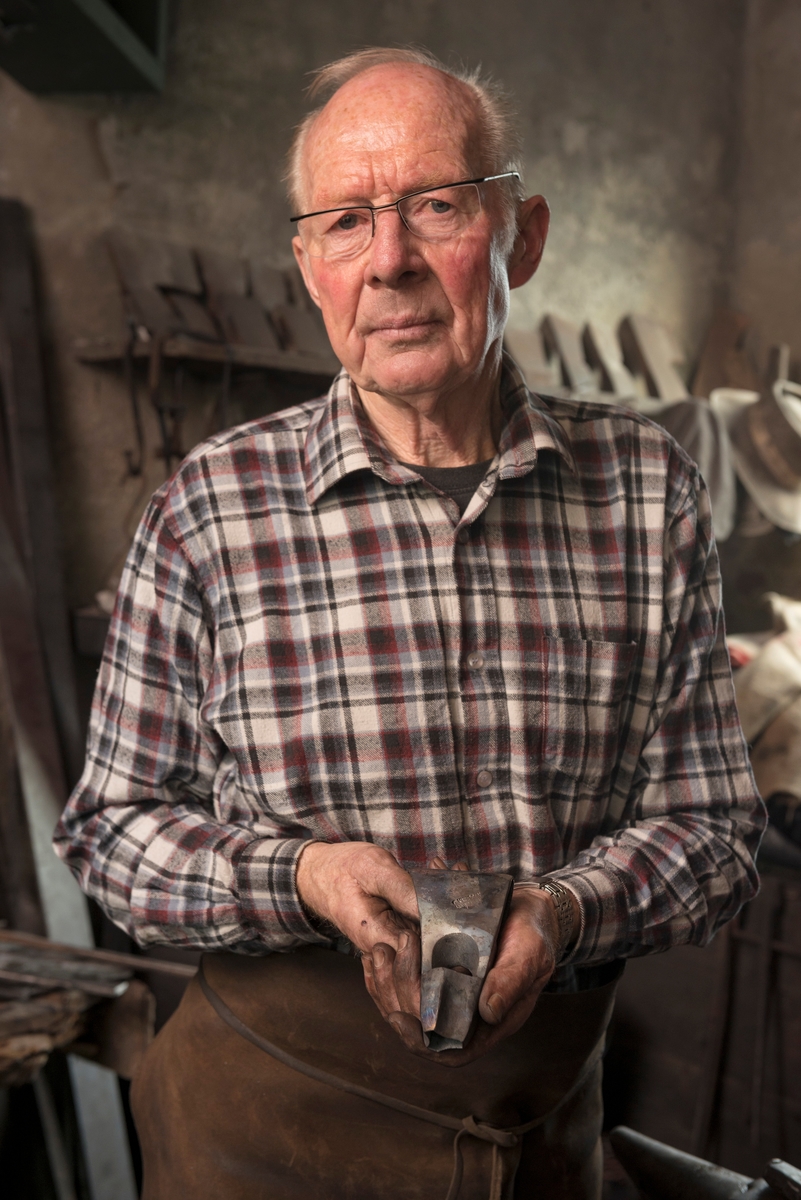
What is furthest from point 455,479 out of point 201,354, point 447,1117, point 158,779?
point 201,354

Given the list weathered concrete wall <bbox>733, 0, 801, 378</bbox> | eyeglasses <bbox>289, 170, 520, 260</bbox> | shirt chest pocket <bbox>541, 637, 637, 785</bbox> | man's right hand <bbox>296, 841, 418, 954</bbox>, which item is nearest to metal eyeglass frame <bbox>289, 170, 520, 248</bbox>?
eyeglasses <bbox>289, 170, 520, 260</bbox>

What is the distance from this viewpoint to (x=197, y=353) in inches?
116

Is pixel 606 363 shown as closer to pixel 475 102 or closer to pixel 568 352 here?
pixel 568 352

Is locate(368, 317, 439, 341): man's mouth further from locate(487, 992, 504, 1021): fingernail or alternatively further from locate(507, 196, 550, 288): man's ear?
locate(487, 992, 504, 1021): fingernail

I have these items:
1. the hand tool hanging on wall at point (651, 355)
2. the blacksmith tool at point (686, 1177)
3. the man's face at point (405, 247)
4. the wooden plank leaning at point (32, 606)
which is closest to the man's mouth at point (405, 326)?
the man's face at point (405, 247)

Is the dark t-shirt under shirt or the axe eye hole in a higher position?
the dark t-shirt under shirt

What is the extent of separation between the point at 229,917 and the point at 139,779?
0.22m

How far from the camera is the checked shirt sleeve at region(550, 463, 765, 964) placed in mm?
1210

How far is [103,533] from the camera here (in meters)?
3.17

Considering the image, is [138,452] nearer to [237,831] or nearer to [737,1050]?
[237,831]

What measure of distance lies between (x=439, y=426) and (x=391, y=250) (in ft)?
0.80

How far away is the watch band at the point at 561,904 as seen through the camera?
3.55 feet

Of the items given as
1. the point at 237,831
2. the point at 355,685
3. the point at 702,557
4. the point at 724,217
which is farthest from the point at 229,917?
the point at 724,217

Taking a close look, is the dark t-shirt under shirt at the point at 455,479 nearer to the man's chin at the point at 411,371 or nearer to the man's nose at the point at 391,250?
the man's chin at the point at 411,371
